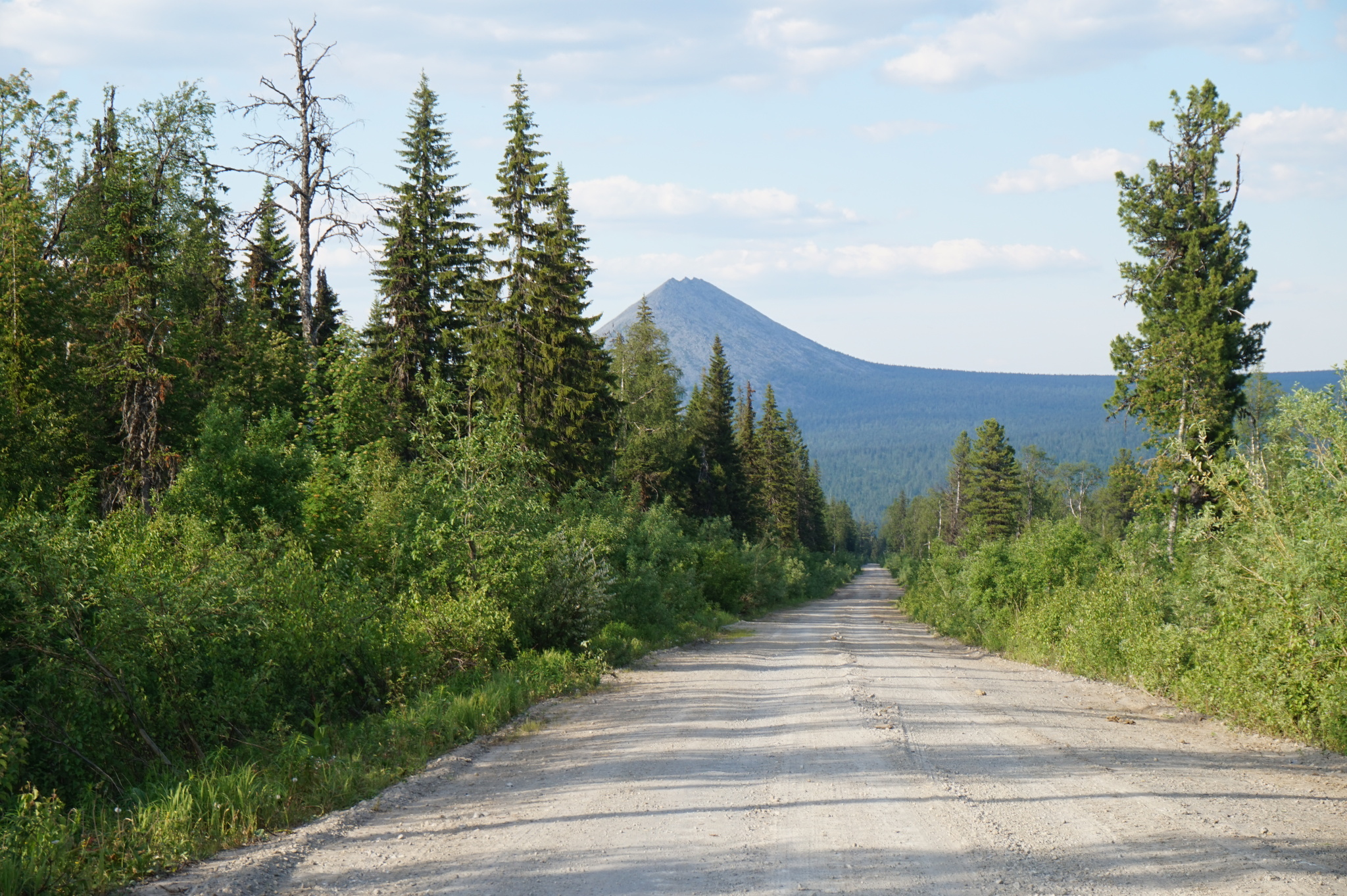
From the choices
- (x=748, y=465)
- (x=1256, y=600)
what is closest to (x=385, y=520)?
(x=1256, y=600)

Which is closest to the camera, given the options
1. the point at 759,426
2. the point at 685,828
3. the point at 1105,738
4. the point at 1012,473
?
the point at 685,828

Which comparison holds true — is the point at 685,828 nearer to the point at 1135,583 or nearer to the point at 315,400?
the point at 1135,583

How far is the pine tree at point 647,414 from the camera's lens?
4297cm

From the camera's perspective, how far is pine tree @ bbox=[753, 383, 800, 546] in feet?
230

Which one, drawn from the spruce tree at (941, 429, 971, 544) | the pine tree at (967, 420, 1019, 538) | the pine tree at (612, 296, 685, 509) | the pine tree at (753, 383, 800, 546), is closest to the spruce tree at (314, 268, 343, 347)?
the pine tree at (612, 296, 685, 509)

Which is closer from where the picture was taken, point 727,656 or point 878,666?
point 878,666

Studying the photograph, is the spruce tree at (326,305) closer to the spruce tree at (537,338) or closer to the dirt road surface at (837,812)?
the spruce tree at (537,338)

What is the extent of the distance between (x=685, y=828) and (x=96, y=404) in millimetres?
21969

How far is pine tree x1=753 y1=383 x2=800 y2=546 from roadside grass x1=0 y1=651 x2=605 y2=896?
2307 inches

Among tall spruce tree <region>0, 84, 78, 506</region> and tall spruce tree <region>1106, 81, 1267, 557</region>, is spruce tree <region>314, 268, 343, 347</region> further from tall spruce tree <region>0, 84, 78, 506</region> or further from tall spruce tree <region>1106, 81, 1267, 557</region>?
tall spruce tree <region>1106, 81, 1267, 557</region>

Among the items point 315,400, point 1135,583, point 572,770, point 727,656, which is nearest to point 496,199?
point 315,400

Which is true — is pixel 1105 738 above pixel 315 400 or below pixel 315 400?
below

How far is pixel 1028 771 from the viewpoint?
7.75m

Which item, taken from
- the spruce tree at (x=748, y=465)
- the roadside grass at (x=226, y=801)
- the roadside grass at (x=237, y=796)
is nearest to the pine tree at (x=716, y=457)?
the spruce tree at (x=748, y=465)
